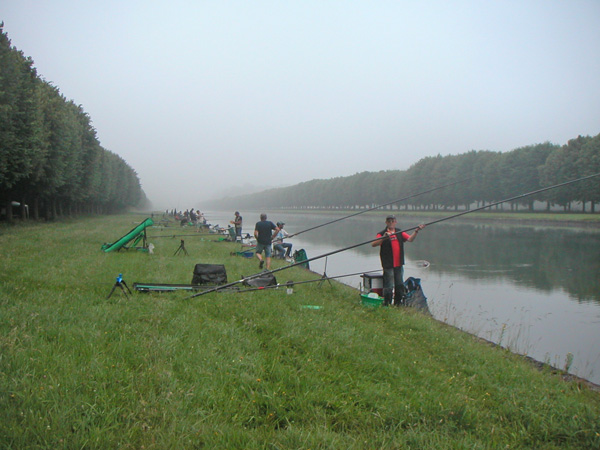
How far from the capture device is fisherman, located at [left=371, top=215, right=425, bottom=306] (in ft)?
34.0

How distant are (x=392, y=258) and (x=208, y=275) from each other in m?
4.25

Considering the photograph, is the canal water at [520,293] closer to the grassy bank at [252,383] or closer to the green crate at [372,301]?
the green crate at [372,301]

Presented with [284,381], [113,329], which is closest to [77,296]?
[113,329]

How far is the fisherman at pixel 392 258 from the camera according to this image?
34.0 feet

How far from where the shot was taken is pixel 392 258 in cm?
1038

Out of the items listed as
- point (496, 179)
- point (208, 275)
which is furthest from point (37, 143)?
point (496, 179)

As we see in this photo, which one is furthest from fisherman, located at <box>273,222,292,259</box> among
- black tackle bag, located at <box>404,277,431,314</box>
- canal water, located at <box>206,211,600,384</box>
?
black tackle bag, located at <box>404,277,431,314</box>

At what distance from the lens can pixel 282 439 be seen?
402 centimetres

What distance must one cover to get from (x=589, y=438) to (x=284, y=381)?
325 centimetres

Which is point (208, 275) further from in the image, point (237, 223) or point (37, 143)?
point (37, 143)

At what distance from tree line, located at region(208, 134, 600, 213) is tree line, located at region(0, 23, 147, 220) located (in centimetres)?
3242

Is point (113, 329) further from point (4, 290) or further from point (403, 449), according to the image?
point (403, 449)

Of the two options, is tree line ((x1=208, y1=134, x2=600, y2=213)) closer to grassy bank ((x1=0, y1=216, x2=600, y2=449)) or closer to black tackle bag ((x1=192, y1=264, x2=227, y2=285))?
black tackle bag ((x1=192, y1=264, x2=227, y2=285))

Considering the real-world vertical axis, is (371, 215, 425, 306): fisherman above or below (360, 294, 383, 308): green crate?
above
